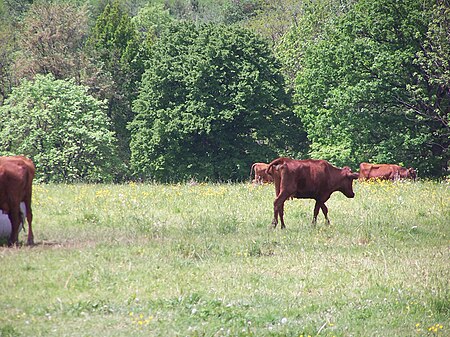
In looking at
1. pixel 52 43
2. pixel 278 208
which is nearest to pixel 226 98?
pixel 52 43

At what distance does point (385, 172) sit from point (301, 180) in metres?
17.4

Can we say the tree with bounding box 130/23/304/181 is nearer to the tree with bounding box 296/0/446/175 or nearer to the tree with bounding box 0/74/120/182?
the tree with bounding box 0/74/120/182

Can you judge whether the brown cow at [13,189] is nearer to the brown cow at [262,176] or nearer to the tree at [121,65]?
the brown cow at [262,176]

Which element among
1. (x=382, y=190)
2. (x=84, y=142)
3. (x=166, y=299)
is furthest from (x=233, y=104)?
(x=166, y=299)

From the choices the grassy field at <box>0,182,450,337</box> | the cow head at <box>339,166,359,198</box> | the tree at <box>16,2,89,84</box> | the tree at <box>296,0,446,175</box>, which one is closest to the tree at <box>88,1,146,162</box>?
the tree at <box>16,2,89,84</box>

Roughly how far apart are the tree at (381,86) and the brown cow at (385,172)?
16.1 feet

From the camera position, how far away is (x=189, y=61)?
49.0m

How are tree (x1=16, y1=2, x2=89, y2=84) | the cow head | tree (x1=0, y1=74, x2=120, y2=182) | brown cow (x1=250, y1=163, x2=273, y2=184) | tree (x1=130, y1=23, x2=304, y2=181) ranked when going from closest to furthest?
the cow head, brown cow (x1=250, y1=163, x2=273, y2=184), tree (x1=0, y1=74, x2=120, y2=182), tree (x1=130, y1=23, x2=304, y2=181), tree (x1=16, y1=2, x2=89, y2=84)

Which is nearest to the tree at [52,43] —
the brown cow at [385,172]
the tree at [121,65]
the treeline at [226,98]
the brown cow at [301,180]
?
the treeline at [226,98]

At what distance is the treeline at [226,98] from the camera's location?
1594 inches

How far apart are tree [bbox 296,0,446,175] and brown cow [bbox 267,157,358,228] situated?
21.0 metres

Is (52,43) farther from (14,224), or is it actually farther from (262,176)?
(14,224)

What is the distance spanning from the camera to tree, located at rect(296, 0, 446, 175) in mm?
40188

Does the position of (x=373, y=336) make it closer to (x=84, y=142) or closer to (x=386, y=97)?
(x=386, y=97)
